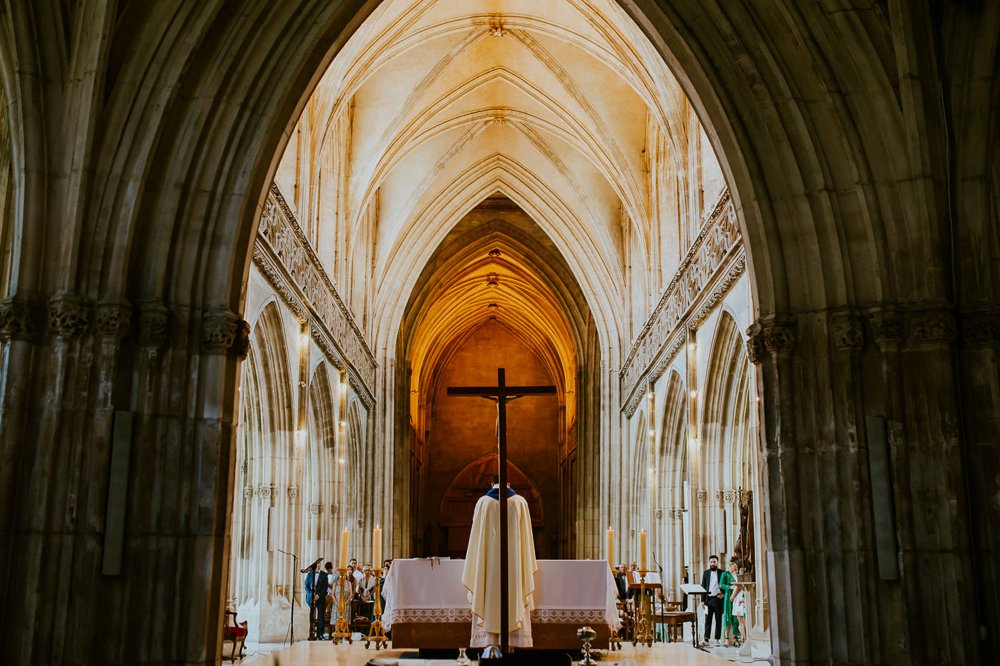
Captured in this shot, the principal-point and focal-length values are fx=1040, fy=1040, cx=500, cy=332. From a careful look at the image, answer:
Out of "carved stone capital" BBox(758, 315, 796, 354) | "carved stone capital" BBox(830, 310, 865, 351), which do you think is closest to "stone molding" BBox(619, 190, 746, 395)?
"carved stone capital" BBox(758, 315, 796, 354)

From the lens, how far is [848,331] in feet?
26.7

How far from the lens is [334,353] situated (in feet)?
65.9

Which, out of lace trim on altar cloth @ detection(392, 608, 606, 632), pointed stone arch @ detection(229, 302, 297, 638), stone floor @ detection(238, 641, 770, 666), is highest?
pointed stone arch @ detection(229, 302, 297, 638)

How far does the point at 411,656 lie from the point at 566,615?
1.88 metres

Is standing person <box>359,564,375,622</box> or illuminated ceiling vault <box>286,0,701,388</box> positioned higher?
illuminated ceiling vault <box>286,0,701,388</box>

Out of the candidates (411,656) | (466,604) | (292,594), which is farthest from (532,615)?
(292,594)

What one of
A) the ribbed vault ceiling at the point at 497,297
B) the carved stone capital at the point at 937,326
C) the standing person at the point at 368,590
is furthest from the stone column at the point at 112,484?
the ribbed vault ceiling at the point at 497,297

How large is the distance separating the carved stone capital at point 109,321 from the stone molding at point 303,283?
3.67 m

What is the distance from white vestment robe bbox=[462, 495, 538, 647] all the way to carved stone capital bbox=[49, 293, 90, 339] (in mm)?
4674

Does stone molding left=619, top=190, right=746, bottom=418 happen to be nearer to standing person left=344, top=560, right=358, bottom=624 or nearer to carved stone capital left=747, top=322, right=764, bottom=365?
carved stone capital left=747, top=322, right=764, bottom=365

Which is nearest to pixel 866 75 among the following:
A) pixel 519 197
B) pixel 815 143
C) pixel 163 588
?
pixel 815 143

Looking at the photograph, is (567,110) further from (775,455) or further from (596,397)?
(775,455)

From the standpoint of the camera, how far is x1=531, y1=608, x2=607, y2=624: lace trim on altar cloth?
446 inches

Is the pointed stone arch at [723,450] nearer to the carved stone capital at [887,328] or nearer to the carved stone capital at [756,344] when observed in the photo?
the carved stone capital at [756,344]
